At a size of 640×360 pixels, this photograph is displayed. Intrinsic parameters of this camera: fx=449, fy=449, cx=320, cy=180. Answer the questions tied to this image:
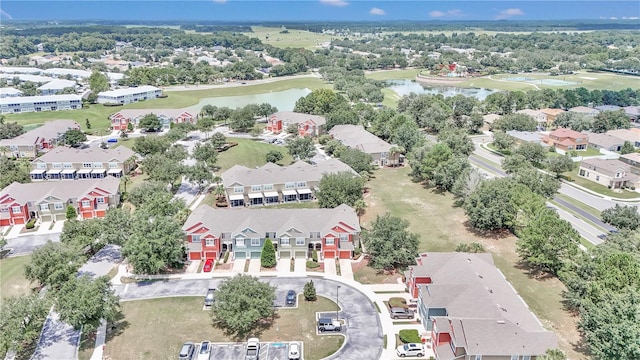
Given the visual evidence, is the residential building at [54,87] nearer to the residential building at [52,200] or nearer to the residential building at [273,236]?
the residential building at [52,200]

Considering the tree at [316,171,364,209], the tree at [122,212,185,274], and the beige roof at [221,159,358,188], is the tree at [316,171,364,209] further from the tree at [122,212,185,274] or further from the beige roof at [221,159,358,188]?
the tree at [122,212,185,274]

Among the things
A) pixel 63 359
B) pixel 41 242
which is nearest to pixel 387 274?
pixel 63 359

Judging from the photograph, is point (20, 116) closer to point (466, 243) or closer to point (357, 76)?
point (357, 76)

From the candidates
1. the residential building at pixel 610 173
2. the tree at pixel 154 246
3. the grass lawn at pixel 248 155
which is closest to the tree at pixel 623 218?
the residential building at pixel 610 173

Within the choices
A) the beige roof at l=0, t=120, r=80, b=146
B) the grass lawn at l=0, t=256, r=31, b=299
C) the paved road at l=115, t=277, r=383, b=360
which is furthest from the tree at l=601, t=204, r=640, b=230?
the beige roof at l=0, t=120, r=80, b=146

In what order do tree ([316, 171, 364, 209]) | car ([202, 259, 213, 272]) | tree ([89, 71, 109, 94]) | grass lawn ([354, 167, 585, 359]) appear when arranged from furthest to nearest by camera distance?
tree ([89, 71, 109, 94]) → tree ([316, 171, 364, 209]) → car ([202, 259, 213, 272]) → grass lawn ([354, 167, 585, 359])
